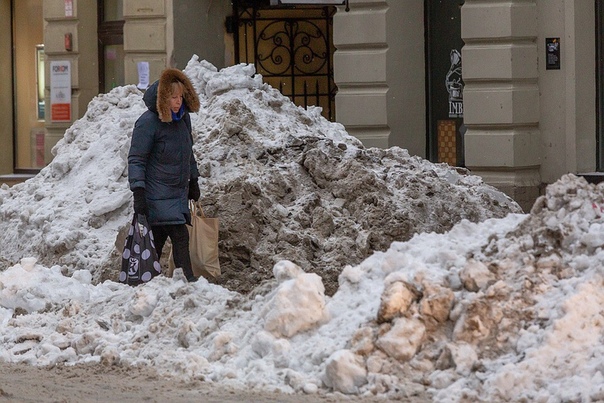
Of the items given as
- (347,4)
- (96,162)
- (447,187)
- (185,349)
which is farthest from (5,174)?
(185,349)

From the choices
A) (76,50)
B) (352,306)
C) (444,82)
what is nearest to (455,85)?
(444,82)

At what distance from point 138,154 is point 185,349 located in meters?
1.80

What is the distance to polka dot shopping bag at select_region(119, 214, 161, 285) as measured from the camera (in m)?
9.50

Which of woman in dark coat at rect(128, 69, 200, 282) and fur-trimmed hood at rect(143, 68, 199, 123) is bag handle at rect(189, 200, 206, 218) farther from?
fur-trimmed hood at rect(143, 68, 199, 123)

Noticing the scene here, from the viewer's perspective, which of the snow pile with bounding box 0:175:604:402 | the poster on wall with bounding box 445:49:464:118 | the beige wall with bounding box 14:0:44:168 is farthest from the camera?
the beige wall with bounding box 14:0:44:168

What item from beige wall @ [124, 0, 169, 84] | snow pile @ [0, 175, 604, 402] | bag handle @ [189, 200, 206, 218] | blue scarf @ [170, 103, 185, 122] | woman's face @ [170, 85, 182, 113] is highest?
beige wall @ [124, 0, 169, 84]

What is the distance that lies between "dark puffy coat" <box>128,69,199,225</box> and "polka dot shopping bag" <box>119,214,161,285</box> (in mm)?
84

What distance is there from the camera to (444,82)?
52.3ft

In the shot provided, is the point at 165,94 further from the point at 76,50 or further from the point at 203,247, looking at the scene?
the point at 76,50

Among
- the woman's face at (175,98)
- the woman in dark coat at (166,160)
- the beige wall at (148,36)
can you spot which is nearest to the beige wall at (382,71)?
the beige wall at (148,36)

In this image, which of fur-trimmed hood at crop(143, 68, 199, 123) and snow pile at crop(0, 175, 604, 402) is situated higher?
fur-trimmed hood at crop(143, 68, 199, 123)

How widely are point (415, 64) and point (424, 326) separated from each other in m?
9.05

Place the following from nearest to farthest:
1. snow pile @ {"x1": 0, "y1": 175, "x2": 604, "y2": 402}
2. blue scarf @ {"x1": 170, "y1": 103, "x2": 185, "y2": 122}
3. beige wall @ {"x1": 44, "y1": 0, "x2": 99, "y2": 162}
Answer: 1. snow pile @ {"x1": 0, "y1": 175, "x2": 604, "y2": 402}
2. blue scarf @ {"x1": 170, "y1": 103, "x2": 185, "y2": 122}
3. beige wall @ {"x1": 44, "y1": 0, "x2": 99, "y2": 162}

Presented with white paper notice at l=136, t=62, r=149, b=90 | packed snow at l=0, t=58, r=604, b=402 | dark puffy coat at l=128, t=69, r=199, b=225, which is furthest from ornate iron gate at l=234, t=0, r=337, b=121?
dark puffy coat at l=128, t=69, r=199, b=225
